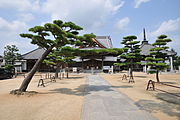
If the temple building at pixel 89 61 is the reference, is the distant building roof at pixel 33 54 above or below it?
above

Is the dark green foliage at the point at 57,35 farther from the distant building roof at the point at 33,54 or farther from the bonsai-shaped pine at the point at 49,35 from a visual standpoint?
the distant building roof at the point at 33,54

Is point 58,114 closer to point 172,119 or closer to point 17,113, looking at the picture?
point 17,113

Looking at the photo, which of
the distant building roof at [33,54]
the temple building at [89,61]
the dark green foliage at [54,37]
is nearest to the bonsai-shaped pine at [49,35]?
the dark green foliage at [54,37]

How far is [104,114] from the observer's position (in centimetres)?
433

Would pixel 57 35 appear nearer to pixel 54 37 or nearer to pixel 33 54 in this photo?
pixel 54 37

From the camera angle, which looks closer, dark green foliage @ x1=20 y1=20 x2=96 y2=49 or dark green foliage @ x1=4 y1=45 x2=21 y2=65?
dark green foliage @ x1=20 y1=20 x2=96 y2=49

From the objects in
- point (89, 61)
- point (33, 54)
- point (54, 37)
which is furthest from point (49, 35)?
point (33, 54)

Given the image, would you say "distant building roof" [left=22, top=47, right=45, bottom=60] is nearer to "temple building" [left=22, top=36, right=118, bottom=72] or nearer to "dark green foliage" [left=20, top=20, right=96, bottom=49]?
"temple building" [left=22, top=36, right=118, bottom=72]

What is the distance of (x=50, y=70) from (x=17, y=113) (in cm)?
2748

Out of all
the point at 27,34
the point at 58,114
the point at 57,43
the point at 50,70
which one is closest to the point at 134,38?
the point at 57,43

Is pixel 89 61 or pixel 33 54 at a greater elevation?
pixel 33 54

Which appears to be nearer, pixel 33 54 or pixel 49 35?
pixel 49 35

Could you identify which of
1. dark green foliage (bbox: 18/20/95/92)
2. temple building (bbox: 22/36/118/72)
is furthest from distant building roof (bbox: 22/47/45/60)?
dark green foliage (bbox: 18/20/95/92)

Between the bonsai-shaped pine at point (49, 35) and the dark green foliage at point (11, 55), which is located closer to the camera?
the bonsai-shaped pine at point (49, 35)
